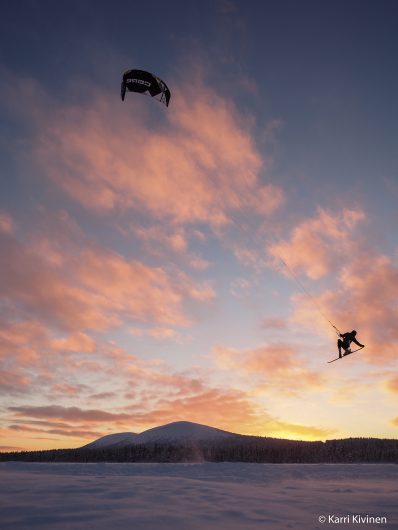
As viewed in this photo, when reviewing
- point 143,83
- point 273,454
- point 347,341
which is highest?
point 143,83

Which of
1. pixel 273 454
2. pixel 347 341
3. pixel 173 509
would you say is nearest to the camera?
pixel 173 509

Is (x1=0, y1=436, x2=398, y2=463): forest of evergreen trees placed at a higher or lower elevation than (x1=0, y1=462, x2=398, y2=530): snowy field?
lower

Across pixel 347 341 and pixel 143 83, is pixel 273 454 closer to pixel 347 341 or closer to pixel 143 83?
pixel 347 341

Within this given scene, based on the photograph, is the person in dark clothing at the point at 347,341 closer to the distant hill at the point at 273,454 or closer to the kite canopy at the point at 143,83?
the kite canopy at the point at 143,83

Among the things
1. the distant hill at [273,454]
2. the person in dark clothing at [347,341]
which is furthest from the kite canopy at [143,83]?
the distant hill at [273,454]

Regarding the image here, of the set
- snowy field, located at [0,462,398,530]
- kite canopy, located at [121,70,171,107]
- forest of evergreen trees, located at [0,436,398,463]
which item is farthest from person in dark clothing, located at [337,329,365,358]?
forest of evergreen trees, located at [0,436,398,463]

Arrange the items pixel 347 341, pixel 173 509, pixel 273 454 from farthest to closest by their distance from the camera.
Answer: pixel 273 454, pixel 347 341, pixel 173 509

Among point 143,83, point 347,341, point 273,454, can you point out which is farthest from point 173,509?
point 273,454

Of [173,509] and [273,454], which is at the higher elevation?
[173,509]

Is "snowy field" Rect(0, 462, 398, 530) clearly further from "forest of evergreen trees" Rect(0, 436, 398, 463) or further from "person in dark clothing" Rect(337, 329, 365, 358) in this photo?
"forest of evergreen trees" Rect(0, 436, 398, 463)

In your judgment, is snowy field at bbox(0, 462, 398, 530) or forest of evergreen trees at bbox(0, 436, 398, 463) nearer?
snowy field at bbox(0, 462, 398, 530)

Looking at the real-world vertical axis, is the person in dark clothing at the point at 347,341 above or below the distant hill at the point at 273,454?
above

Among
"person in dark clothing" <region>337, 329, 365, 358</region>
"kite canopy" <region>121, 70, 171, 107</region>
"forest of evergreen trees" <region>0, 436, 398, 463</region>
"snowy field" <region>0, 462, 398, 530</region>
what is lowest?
"forest of evergreen trees" <region>0, 436, 398, 463</region>

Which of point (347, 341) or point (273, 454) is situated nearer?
point (347, 341)
